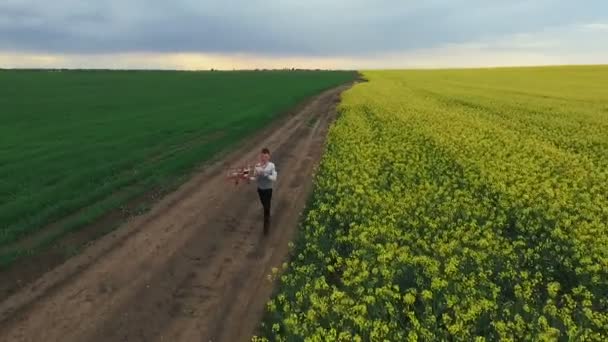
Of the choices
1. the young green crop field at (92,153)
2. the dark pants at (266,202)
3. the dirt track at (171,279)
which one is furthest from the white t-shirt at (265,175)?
the young green crop field at (92,153)

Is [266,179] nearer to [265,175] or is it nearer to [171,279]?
[265,175]

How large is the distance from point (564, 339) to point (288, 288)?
530cm

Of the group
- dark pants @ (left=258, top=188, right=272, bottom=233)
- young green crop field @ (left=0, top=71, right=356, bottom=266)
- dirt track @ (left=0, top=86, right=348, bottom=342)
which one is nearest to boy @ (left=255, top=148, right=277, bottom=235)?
dark pants @ (left=258, top=188, right=272, bottom=233)

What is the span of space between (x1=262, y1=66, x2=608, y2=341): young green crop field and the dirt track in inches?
32.5

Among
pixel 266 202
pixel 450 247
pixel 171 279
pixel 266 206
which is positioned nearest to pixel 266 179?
pixel 266 202

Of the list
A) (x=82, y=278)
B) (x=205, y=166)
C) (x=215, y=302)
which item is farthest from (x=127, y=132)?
(x=215, y=302)

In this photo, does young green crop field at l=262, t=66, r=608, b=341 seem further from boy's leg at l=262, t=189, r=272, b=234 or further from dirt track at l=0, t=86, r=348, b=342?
boy's leg at l=262, t=189, r=272, b=234

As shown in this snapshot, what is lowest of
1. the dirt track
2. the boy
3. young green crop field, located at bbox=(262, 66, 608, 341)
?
the dirt track

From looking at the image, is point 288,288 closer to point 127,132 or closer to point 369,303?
point 369,303

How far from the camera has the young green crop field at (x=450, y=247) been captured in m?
9.39

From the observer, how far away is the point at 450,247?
40.4 feet

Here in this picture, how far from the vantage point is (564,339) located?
356 inches

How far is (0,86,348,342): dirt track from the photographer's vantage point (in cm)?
1012

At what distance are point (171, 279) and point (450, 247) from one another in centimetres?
645
